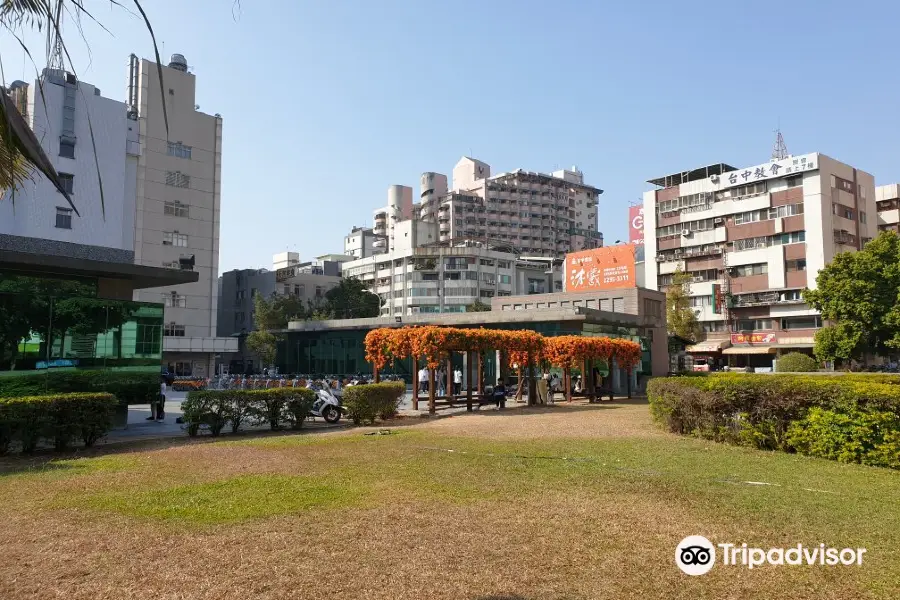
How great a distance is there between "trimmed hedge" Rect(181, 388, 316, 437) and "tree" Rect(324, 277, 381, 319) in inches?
2254

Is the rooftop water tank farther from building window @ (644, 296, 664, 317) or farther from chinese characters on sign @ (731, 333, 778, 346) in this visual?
chinese characters on sign @ (731, 333, 778, 346)

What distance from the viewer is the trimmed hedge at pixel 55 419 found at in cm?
1162

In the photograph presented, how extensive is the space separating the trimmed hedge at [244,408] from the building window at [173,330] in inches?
1881

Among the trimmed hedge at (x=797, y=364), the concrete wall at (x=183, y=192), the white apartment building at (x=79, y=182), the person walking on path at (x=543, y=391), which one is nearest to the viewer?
the person walking on path at (x=543, y=391)

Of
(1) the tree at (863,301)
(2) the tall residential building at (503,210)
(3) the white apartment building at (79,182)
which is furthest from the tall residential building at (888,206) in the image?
(3) the white apartment building at (79,182)

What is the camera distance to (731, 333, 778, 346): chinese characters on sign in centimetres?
6081

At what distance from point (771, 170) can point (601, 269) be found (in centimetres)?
2814

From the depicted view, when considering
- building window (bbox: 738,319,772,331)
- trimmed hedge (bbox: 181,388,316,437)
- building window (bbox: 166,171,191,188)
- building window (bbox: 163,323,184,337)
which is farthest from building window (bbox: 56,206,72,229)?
building window (bbox: 738,319,772,331)

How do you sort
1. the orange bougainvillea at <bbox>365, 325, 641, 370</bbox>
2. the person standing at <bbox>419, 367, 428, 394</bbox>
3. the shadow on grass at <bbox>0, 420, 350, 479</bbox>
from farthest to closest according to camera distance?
the person standing at <bbox>419, 367, 428, 394</bbox>, the orange bougainvillea at <bbox>365, 325, 641, 370</bbox>, the shadow on grass at <bbox>0, 420, 350, 479</bbox>

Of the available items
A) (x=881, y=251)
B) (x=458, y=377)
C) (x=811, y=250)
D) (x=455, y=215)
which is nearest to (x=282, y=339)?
(x=458, y=377)

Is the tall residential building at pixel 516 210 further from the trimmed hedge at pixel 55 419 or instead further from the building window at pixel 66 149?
the trimmed hedge at pixel 55 419

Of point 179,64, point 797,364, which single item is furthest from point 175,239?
point 797,364

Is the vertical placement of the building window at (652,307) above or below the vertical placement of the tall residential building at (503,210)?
below

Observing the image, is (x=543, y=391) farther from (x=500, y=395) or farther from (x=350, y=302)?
(x=350, y=302)
